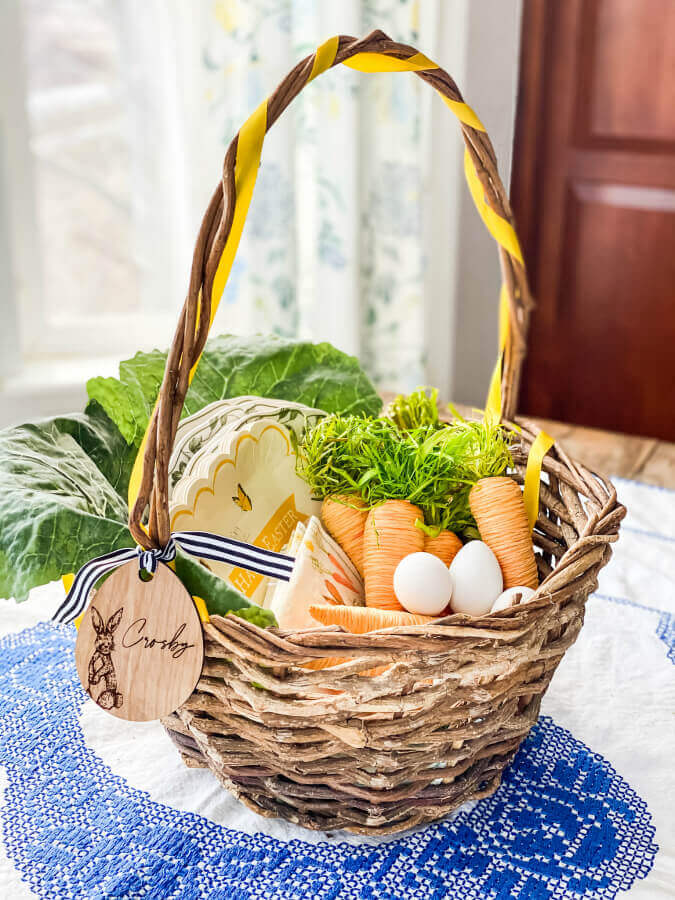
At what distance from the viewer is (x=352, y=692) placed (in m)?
0.50

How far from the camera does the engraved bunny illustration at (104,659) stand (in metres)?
0.52

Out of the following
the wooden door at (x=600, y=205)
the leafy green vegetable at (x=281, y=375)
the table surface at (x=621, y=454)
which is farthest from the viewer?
the wooden door at (x=600, y=205)

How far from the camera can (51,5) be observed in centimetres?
168

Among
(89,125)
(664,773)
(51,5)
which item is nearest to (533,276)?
(89,125)

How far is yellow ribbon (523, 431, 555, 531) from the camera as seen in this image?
2.37 feet

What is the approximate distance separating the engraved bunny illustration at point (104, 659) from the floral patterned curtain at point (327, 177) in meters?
1.24

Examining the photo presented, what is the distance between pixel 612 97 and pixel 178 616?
1756 mm

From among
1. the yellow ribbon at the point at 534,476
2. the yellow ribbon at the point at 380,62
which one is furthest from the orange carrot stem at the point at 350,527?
the yellow ribbon at the point at 380,62

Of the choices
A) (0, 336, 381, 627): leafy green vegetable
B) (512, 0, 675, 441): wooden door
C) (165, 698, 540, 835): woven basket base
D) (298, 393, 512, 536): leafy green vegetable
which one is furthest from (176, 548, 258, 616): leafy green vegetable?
(512, 0, 675, 441): wooden door

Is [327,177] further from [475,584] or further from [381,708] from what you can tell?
[381,708]

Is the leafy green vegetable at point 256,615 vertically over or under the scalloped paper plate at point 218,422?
under

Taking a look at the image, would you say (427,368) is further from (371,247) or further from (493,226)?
(493,226)

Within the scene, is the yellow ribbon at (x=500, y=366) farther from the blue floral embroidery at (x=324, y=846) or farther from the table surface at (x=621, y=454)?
the table surface at (x=621, y=454)

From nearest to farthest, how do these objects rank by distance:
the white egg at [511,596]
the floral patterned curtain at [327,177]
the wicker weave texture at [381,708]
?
the wicker weave texture at [381,708] → the white egg at [511,596] → the floral patterned curtain at [327,177]
